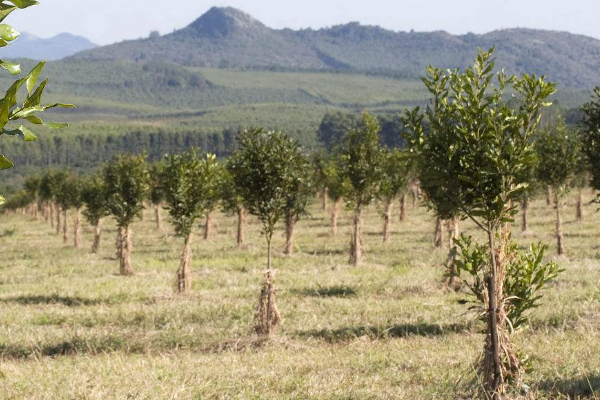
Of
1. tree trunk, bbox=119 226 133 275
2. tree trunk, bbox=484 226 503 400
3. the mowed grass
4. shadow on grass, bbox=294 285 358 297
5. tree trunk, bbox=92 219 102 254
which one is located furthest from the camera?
tree trunk, bbox=92 219 102 254

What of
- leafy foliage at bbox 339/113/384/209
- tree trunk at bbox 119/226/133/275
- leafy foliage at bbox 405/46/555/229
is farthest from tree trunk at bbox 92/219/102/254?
leafy foliage at bbox 405/46/555/229

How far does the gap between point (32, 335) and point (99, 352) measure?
3.41 m

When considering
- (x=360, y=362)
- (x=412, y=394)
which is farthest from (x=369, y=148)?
(x=412, y=394)

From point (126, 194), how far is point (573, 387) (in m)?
30.3

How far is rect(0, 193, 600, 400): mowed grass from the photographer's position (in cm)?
1277

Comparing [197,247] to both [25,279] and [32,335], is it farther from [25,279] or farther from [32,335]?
[32,335]

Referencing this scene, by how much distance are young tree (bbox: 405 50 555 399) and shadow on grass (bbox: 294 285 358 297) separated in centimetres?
1629

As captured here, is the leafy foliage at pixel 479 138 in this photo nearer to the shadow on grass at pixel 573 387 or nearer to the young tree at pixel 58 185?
the shadow on grass at pixel 573 387

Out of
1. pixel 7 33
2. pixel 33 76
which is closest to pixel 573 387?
pixel 33 76

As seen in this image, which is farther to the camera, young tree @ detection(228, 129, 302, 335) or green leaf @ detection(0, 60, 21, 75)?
young tree @ detection(228, 129, 302, 335)

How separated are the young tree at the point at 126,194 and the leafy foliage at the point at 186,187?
708 centimetres

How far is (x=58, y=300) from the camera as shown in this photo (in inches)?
1137

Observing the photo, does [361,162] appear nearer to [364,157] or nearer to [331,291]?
[364,157]

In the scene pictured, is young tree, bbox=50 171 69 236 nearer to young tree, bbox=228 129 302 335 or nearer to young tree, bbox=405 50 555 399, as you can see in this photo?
young tree, bbox=228 129 302 335
